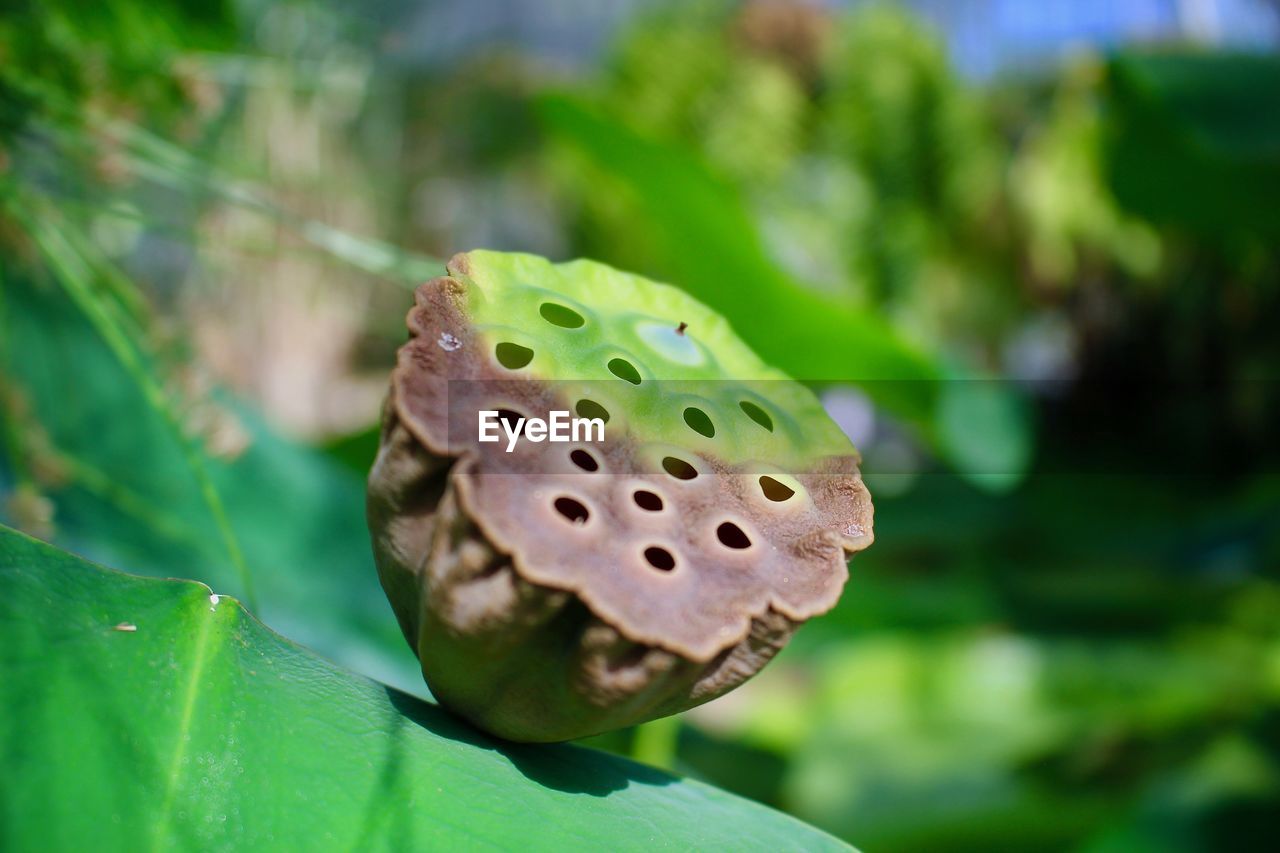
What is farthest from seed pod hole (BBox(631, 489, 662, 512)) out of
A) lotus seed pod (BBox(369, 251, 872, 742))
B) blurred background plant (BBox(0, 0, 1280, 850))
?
blurred background plant (BBox(0, 0, 1280, 850))

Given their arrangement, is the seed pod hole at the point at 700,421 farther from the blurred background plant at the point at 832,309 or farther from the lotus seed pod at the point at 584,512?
the blurred background plant at the point at 832,309

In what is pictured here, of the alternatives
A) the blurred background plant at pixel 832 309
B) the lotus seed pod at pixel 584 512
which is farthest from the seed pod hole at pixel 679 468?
the blurred background plant at pixel 832 309

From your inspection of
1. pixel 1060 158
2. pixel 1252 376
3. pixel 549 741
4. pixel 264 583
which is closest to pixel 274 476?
pixel 264 583

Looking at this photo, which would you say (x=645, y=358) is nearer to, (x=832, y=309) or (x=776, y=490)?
(x=776, y=490)

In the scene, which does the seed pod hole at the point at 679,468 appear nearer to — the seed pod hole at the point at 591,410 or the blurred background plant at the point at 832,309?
the seed pod hole at the point at 591,410

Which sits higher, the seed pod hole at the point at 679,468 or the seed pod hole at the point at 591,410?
the seed pod hole at the point at 591,410

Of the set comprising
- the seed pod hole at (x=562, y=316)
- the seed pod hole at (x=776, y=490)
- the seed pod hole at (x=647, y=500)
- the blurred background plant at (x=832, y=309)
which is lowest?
the seed pod hole at (x=647, y=500)

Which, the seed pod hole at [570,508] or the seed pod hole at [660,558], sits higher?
the seed pod hole at [570,508]

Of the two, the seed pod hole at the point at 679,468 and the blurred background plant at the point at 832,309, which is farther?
the blurred background plant at the point at 832,309
